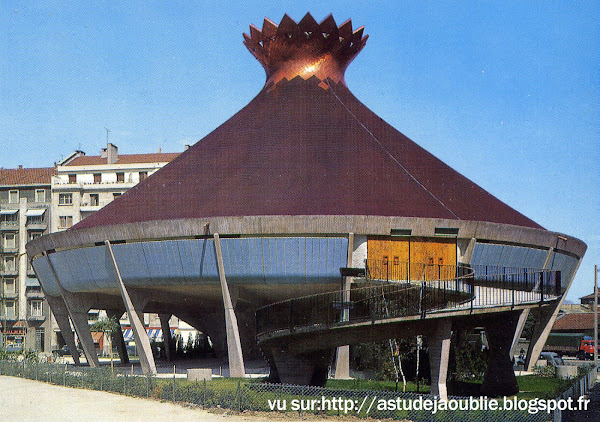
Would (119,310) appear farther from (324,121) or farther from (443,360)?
(443,360)

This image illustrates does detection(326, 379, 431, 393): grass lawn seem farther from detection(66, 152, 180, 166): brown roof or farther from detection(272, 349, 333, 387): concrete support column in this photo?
detection(66, 152, 180, 166): brown roof

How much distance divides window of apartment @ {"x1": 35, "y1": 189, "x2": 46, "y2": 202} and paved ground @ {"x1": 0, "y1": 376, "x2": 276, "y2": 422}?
186 ft

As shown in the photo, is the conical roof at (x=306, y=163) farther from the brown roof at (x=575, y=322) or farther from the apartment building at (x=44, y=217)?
the brown roof at (x=575, y=322)

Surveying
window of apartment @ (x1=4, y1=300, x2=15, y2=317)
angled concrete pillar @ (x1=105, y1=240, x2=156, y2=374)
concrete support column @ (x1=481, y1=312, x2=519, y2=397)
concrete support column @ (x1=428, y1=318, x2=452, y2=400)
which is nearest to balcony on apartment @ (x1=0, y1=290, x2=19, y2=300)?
window of apartment @ (x1=4, y1=300, x2=15, y2=317)

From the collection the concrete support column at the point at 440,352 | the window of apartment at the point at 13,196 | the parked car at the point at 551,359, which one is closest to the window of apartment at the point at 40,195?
the window of apartment at the point at 13,196

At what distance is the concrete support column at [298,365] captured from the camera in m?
28.2

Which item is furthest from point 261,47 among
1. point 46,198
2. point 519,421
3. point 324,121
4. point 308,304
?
point 46,198

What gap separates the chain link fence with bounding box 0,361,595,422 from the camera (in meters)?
19.0

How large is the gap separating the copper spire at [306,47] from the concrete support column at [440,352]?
77.6 ft

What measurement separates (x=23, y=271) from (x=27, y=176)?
11355mm

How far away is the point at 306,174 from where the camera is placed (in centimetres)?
3850

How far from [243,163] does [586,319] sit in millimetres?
54262

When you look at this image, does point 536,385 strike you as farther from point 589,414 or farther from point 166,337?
point 166,337

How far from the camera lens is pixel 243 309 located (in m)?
49.8
